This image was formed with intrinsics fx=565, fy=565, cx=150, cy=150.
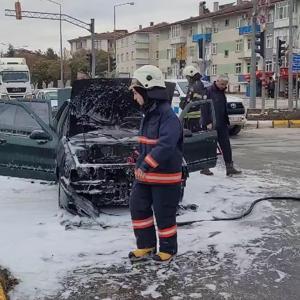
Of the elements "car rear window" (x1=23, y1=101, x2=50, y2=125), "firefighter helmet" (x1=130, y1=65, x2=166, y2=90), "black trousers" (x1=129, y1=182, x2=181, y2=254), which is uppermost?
"firefighter helmet" (x1=130, y1=65, x2=166, y2=90)

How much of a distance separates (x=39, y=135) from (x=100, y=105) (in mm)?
1002

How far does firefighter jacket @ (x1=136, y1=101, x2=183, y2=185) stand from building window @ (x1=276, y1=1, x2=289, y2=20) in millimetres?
59727

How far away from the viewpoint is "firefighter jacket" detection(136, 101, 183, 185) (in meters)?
4.81

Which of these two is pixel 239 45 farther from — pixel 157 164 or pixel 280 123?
pixel 157 164

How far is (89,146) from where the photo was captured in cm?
706

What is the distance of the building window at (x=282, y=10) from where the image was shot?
61.4m

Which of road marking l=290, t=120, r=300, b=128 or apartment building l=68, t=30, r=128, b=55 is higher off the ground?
apartment building l=68, t=30, r=128, b=55

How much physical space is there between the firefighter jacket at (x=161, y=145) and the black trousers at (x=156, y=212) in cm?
11

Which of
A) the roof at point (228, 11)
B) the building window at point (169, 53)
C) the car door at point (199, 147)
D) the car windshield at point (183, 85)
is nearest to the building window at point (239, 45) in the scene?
the roof at point (228, 11)

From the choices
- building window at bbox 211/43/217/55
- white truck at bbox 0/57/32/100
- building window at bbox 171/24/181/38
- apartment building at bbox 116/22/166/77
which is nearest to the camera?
white truck at bbox 0/57/32/100

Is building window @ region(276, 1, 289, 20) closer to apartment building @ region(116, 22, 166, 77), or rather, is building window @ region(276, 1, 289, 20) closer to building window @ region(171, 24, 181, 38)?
building window @ region(171, 24, 181, 38)

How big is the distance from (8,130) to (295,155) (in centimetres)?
721

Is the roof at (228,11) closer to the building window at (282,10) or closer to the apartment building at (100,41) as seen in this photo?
the building window at (282,10)

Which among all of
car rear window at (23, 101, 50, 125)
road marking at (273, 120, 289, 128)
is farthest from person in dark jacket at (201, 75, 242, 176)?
road marking at (273, 120, 289, 128)
